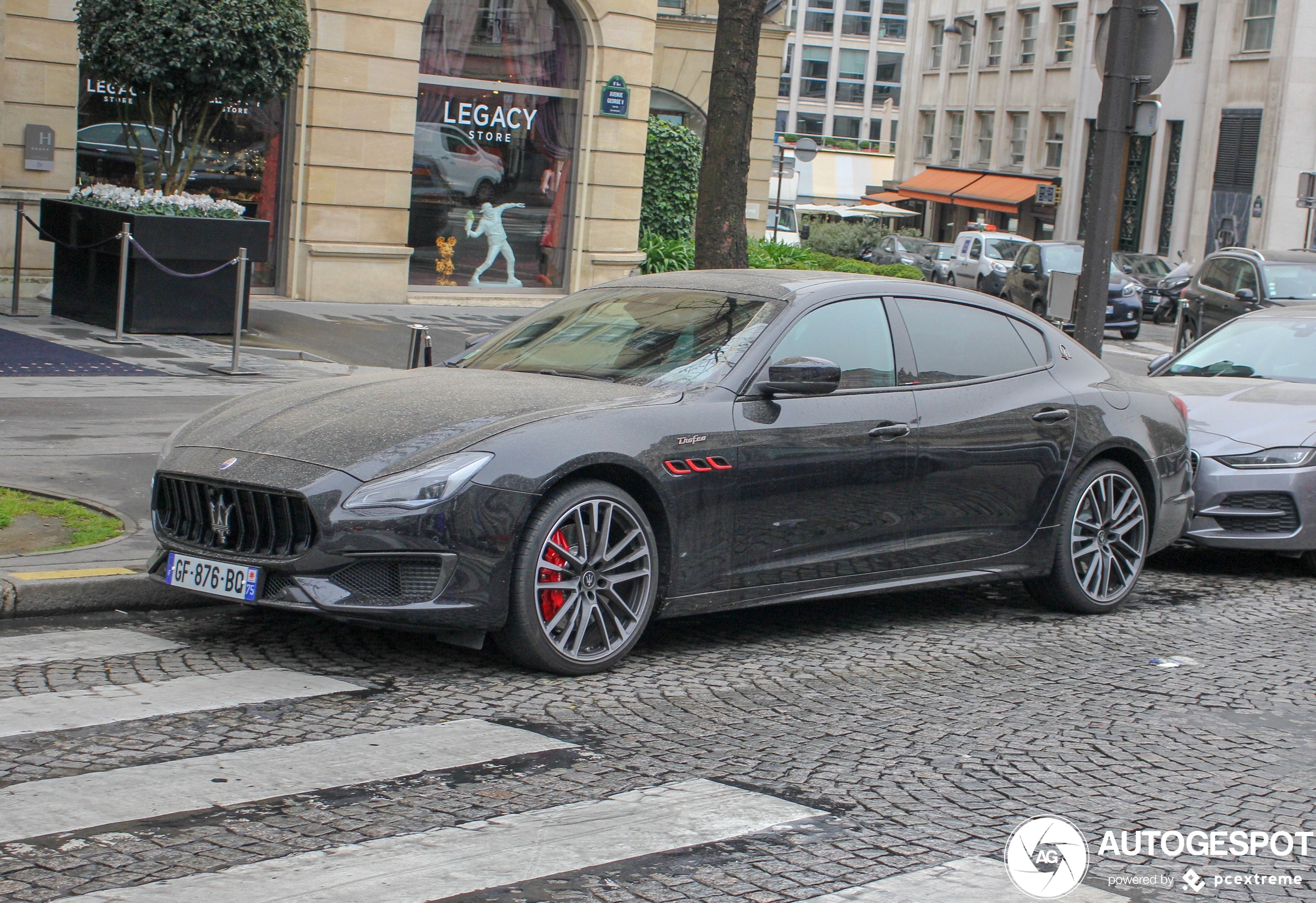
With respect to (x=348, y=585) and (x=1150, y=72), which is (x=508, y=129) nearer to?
(x=1150, y=72)

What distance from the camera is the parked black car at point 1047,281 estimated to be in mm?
29656

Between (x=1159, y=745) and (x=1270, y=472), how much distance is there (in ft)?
12.7

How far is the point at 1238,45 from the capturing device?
4716cm

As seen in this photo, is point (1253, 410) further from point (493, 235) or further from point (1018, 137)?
point (1018, 137)

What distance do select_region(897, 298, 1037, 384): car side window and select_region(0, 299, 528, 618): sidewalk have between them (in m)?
2.51

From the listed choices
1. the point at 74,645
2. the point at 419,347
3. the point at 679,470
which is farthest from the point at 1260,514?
the point at 74,645

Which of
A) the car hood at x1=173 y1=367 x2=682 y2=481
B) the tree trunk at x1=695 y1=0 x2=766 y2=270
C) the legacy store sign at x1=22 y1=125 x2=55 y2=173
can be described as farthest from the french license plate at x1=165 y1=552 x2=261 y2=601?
the legacy store sign at x1=22 y1=125 x2=55 y2=173

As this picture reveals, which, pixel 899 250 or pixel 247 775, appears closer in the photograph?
pixel 247 775

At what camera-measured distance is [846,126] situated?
108750mm

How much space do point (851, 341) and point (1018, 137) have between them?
5772cm

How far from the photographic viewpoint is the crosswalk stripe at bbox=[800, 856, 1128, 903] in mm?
3719

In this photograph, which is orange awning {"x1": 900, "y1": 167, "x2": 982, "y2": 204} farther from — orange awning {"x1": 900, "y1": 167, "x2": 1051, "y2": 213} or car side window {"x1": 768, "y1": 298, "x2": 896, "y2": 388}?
car side window {"x1": 768, "y1": 298, "x2": 896, "y2": 388}

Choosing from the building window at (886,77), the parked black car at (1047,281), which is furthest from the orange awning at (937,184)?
the building window at (886,77)

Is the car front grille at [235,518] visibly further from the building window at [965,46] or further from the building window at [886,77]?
the building window at [886,77]
